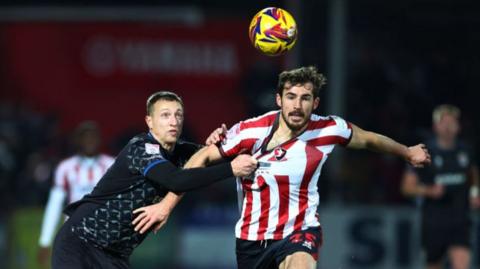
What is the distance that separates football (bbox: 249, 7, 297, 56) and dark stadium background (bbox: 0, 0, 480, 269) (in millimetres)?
7014

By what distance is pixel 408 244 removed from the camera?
591 inches

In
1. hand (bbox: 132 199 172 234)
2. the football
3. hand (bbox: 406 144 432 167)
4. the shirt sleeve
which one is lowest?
hand (bbox: 132 199 172 234)

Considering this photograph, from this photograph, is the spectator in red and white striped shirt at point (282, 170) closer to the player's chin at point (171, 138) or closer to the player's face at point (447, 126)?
the player's chin at point (171, 138)

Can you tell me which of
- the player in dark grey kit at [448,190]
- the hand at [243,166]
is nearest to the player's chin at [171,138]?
the hand at [243,166]

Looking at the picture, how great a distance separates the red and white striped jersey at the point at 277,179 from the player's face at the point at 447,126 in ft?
13.0

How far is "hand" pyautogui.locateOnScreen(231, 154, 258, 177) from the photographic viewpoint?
7.58m

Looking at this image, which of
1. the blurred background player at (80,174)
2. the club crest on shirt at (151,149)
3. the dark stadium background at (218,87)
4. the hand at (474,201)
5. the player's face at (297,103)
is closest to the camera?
the club crest on shirt at (151,149)

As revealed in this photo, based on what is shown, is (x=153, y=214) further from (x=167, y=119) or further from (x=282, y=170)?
(x=282, y=170)

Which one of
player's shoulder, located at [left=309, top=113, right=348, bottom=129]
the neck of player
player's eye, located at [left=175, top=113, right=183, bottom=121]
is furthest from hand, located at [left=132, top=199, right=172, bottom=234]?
player's shoulder, located at [left=309, top=113, right=348, bottom=129]

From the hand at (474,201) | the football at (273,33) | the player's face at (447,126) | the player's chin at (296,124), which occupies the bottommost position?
the hand at (474,201)

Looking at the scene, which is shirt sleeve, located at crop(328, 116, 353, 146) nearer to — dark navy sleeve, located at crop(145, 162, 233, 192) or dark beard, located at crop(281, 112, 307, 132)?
A: dark beard, located at crop(281, 112, 307, 132)

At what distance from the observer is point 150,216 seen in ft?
25.0

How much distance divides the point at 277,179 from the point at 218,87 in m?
10.5

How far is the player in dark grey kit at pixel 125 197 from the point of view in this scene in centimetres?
767
